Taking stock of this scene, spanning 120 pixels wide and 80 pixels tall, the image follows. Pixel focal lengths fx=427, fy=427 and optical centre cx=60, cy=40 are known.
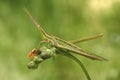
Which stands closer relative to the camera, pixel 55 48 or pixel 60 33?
pixel 55 48

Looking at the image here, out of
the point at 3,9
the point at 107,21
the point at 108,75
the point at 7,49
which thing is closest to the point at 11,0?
the point at 3,9

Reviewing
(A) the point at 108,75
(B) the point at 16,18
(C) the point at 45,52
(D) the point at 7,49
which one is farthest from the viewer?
(B) the point at 16,18

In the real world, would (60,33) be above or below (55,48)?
above

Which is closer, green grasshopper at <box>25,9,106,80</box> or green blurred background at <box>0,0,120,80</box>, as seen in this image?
green grasshopper at <box>25,9,106,80</box>

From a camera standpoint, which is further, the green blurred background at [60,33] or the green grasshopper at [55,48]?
the green blurred background at [60,33]

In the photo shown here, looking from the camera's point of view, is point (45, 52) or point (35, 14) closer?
point (45, 52)

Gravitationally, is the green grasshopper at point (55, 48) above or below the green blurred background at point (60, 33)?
below

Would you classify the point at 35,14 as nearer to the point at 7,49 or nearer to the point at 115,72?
the point at 7,49

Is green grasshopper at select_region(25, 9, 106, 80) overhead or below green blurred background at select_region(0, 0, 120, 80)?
below
